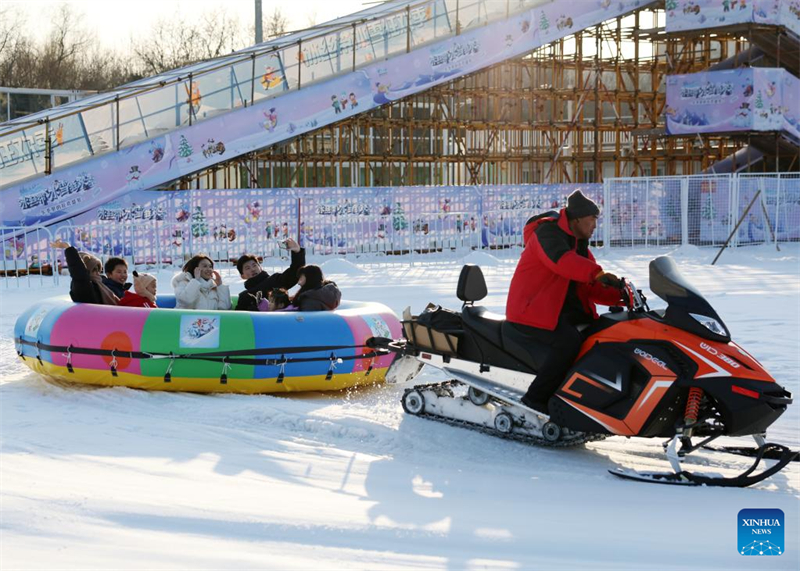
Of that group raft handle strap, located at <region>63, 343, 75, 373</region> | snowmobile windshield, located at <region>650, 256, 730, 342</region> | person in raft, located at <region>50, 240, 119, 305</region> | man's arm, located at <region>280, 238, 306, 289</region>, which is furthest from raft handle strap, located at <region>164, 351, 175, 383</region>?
snowmobile windshield, located at <region>650, 256, 730, 342</region>

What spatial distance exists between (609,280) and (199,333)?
3.75 m

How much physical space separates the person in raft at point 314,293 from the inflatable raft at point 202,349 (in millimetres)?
317

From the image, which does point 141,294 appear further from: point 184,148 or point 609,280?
point 184,148

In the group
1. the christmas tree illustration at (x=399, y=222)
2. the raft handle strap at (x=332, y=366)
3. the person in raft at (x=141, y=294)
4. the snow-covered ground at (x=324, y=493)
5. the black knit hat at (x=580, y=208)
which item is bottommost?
the snow-covered ground at (x=324, y=493)

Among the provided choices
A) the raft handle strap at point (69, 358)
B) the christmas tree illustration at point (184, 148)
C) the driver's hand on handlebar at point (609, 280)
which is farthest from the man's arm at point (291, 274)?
the christmas tree illustration at point (184, 148)

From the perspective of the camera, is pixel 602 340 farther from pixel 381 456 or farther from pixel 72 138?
pixel 72 138

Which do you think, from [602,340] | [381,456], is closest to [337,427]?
[381,456]

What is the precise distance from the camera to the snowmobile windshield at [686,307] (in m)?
6.18

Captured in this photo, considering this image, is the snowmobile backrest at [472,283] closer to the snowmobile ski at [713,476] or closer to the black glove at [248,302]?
the snowmobile ski at [713,476]

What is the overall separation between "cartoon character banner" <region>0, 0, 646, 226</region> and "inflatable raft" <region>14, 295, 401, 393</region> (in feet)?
45.5

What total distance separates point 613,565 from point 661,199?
23.8 metres

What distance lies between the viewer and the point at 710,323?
6.20m

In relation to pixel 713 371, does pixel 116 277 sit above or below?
above

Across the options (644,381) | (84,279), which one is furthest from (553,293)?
(84,279)
